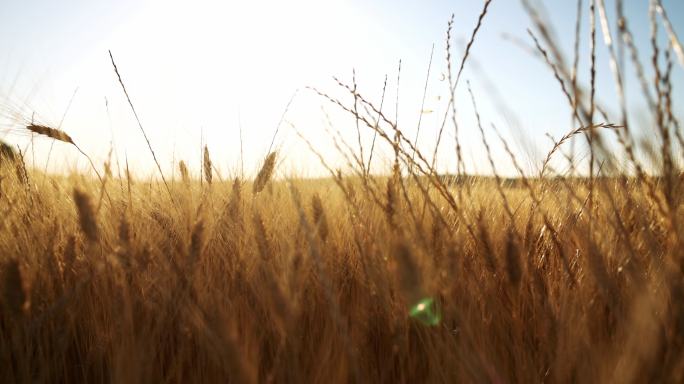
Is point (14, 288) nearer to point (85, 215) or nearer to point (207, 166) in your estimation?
point (85, 215)

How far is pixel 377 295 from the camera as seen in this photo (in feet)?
2.52

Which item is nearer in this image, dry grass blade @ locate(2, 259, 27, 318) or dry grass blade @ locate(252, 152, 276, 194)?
dry grass blade @ locate(2, 259, 27, 318)

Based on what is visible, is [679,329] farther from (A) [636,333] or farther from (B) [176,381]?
(B) [176,381]

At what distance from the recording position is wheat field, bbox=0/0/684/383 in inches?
21.4

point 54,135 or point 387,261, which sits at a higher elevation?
point 54,135

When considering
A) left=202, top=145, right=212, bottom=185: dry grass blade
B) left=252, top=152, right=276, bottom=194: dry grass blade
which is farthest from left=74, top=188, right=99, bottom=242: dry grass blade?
left=252, top=152, right=276, bottom=194: dry grass blade

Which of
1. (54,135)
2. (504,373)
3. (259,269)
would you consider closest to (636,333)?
(504,373)

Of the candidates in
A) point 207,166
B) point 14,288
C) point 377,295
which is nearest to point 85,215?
point 14,288

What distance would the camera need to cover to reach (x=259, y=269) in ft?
3.11

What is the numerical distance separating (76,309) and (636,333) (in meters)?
1.04

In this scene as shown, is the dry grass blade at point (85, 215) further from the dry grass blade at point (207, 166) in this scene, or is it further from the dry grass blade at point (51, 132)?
the dry grass blade at point (51, 132)

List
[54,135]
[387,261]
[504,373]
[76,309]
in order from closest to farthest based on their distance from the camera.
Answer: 1. [504,373]
2. [387,261]
3. [76,309]
4. [54,135]

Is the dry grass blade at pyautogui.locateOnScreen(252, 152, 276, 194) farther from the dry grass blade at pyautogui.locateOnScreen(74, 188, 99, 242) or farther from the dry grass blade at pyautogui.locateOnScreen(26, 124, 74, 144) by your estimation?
the dry grass blade at pyautogui.locateOnScreen(74, 188, 99, 242)

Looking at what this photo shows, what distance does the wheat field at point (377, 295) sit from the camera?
54 cm
